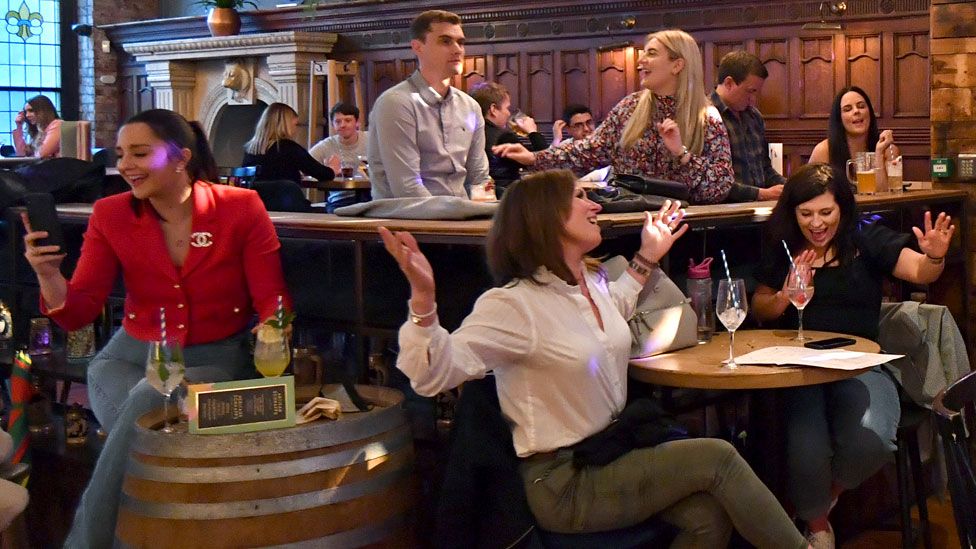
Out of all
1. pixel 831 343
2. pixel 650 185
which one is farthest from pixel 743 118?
pixel 831 343

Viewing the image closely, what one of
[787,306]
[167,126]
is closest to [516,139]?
[787,306]

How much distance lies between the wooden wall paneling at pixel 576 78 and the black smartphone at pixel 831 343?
672cm

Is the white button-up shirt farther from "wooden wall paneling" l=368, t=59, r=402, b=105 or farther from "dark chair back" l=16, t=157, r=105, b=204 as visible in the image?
"wooden wall paneling" l=368, t=59, r=402, b=105

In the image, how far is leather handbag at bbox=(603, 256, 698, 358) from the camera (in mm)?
3365

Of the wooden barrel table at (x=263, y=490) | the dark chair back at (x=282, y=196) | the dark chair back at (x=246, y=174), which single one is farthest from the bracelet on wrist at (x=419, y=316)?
the dark chair back at (x=246, y=174)

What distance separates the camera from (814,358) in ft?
10.8

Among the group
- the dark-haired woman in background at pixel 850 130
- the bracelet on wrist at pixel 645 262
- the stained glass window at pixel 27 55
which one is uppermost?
the stained glass window at pixel 27 55

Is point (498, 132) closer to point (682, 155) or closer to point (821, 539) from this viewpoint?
point (682, 155)

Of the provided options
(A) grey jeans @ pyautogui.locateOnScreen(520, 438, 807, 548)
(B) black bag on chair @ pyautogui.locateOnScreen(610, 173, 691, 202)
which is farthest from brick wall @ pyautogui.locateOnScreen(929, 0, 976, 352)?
(A) grey jeans @ pyautogui.locateOnScreen(520, 438, 807, 548)

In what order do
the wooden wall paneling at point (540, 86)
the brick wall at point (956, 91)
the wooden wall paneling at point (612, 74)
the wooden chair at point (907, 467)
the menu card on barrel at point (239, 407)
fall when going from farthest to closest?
the wooden wall paneling at point (540, 86) → the wooden wall paneling at point (612, 74) → the brick wall at point (956, 91) → the wooden chair at point (907, 467) → the menu card on barrel at point (239, 407)

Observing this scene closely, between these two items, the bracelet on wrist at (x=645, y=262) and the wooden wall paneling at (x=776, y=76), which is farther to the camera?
the wooden wall paneling at (x=776, y=76)

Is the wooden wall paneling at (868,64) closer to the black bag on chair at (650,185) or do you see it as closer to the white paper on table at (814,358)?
the black bag on chair at (650,185)

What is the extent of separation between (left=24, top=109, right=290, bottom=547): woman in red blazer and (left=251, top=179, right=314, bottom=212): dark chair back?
2.06 metres

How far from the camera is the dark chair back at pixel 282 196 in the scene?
5.68 m
